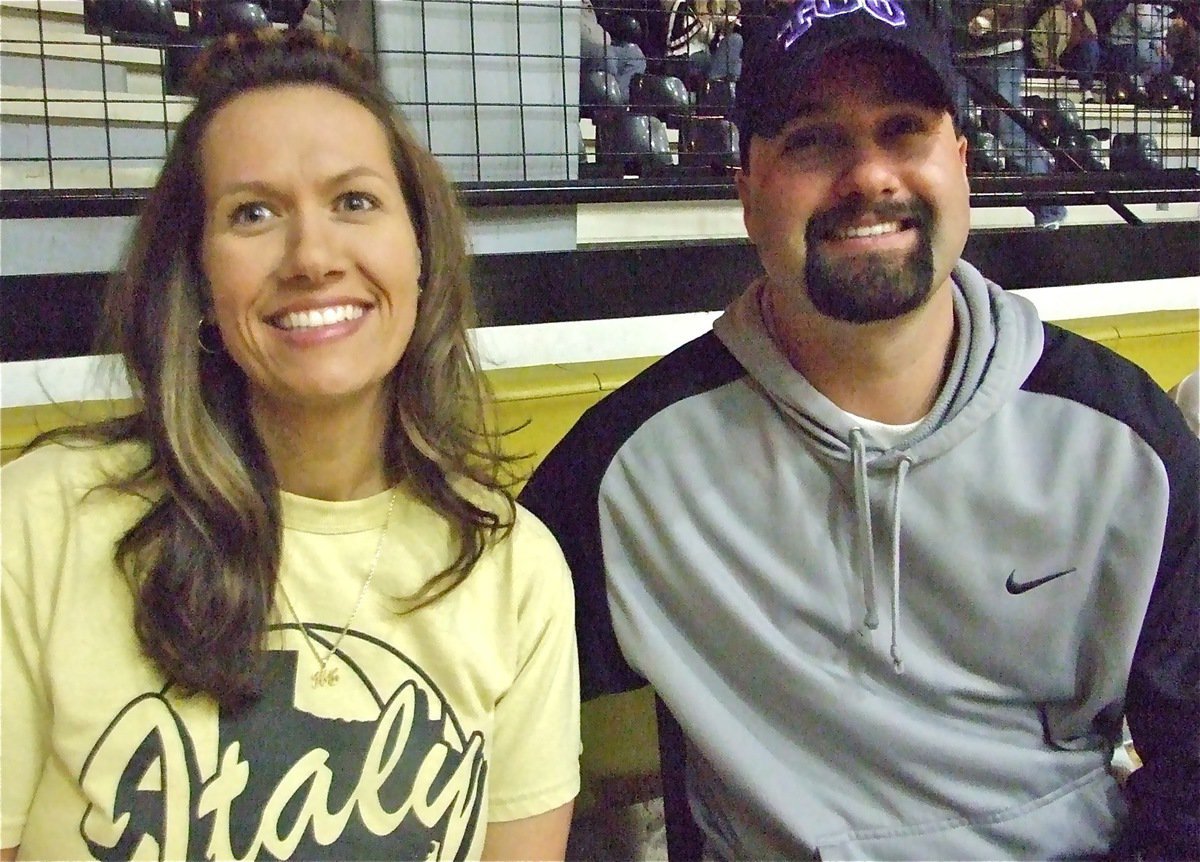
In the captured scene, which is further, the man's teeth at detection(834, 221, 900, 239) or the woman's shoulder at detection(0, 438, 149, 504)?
the man's teeth at detection(834, 221, 900, 239)

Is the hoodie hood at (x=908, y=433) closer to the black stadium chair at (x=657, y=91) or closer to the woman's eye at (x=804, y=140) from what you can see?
the woman's eye at (x=804, y=140)

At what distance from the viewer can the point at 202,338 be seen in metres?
1.00

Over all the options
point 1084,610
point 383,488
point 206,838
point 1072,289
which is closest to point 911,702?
point 1084,610

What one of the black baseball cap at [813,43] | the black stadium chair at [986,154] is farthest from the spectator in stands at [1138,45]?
the black baseball cap at [813,43]

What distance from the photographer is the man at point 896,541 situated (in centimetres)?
105

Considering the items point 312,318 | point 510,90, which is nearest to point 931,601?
point 312,318

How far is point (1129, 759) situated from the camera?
1.25 metres

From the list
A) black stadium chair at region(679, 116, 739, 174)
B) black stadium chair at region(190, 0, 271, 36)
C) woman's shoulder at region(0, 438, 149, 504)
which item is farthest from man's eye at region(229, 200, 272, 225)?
black stadium chair at region(679, 116, 739, 174)

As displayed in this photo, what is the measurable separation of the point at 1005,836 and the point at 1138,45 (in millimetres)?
4690

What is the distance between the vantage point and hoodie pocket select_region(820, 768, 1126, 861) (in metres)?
1.08

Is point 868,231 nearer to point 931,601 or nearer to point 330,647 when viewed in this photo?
point 931,601

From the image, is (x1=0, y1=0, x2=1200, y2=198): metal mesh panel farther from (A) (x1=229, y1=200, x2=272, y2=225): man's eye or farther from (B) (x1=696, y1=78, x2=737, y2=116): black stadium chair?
(A) (x1=229, y1=200, x2=272, y2=225): man's eye

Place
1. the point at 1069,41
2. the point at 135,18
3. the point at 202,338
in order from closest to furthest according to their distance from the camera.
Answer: the point at 202,338
the point at 135,18
the point at 1069,41

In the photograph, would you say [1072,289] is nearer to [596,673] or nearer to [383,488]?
[596,673]
